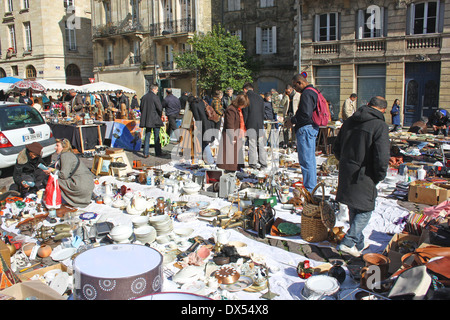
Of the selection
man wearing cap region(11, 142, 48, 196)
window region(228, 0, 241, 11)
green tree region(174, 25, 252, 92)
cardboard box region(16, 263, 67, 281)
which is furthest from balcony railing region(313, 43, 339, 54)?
cardboard box region(16, 263, 67, 281)

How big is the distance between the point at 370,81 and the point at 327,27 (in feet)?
11.8

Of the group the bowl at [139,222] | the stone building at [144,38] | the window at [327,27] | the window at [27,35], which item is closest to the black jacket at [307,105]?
the bowl at [139,222]

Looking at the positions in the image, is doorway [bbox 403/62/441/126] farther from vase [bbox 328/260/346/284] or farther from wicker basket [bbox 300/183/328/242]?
vase [bbox 328/260/346/284]

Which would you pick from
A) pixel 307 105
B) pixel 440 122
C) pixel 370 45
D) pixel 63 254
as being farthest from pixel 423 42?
pixel 63 254

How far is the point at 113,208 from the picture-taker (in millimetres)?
6496

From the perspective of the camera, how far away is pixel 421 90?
1766cm

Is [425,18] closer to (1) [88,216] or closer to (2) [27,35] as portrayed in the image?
(1) [88,216]

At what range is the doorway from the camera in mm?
17297

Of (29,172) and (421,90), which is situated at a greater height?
(421,90)

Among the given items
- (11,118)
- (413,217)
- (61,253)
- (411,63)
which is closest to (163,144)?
(11,118)

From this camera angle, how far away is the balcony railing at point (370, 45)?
59.7 feet

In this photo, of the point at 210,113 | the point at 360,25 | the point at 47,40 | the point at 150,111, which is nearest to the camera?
the point at 210,113
